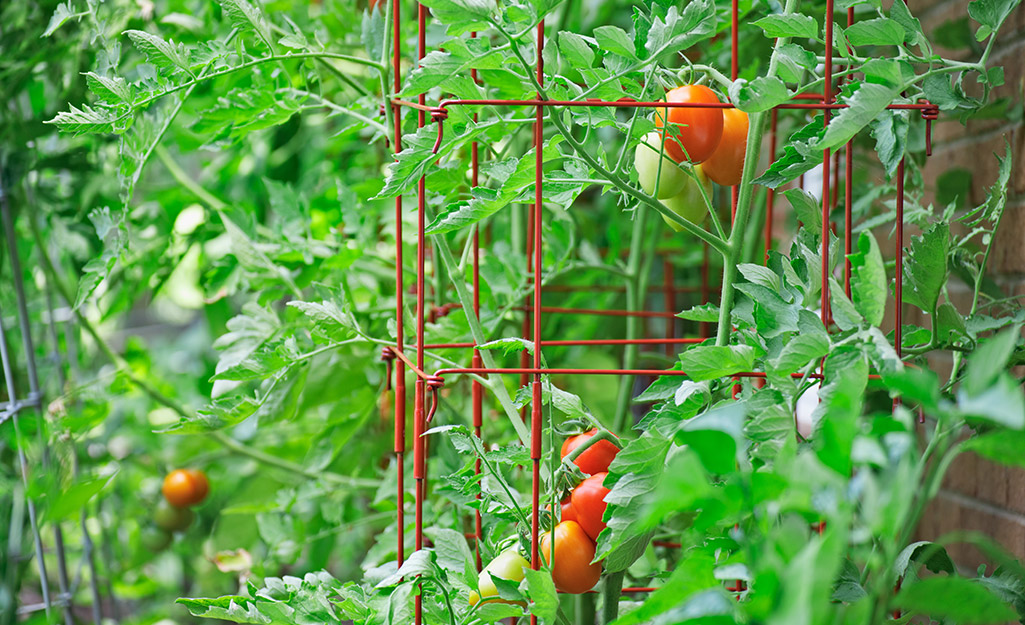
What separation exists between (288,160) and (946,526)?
1002 millimetres

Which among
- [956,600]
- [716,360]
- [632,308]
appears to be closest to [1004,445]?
[956,600]

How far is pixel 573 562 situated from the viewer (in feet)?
1.75

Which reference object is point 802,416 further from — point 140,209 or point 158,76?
point 158,76

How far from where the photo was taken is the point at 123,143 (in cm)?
64

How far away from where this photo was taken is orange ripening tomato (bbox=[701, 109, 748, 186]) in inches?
21.8

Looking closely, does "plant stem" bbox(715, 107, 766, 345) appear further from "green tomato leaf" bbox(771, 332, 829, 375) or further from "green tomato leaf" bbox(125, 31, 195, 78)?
"green tomato leaf" bbox(125, 31, 195, 78)

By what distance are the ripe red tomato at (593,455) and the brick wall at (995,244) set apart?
38cm

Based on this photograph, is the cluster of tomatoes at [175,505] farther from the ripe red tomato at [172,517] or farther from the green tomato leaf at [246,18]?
the green tomato leaf at [246,18]

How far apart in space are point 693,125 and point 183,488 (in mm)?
908

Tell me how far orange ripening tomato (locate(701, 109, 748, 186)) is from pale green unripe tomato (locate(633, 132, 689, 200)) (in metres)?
0.02

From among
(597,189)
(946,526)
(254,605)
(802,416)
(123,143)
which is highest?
(123,143)

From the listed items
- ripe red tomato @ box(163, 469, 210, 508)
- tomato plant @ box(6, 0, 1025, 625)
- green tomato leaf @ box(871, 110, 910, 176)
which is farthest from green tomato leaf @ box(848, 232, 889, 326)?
ripe red tomato @ box(163, 469, 210, 508)

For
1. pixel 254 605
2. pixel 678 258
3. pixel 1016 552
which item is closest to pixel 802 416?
pixel 678 258

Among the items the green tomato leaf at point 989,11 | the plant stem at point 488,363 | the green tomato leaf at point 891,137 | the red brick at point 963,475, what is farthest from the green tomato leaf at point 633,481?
the red brick at point 963,475
